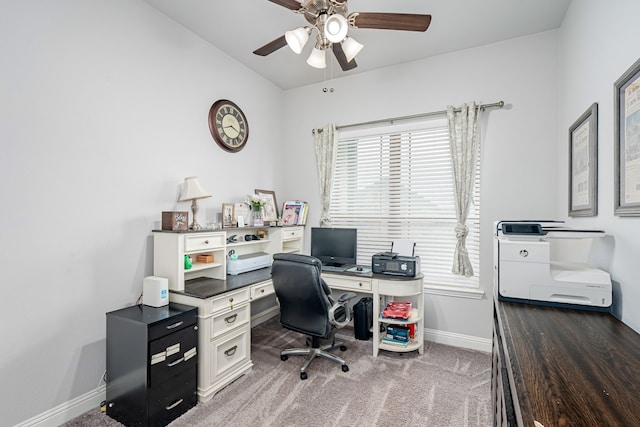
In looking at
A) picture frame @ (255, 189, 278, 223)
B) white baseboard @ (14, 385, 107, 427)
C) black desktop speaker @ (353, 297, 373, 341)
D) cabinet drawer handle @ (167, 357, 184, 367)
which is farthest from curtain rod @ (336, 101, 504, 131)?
white baseboard @ (14, 385, 107, 427)

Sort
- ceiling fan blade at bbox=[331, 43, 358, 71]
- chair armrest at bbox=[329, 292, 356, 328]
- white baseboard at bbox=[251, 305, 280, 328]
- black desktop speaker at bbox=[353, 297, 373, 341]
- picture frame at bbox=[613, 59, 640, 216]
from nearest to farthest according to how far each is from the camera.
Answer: picture frame at bbox=[613, 59, 640, 216] → ceiling fan blade at bbox=[331, 43, 358, 71] → chair armrest at bbox=[329, 292, 356, 328] → black desktop speaker at bbox=[353, 297, 373, 341] → white baseboard at bbox=[251, 305, 280, 328]

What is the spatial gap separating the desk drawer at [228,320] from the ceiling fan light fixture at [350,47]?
2.14 meters

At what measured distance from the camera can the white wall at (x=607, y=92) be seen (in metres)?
1.35

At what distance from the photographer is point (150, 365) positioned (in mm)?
1768

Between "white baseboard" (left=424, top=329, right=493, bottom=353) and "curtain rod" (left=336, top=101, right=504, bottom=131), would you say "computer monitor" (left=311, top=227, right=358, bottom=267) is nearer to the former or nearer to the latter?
"white baseboard" (left=424, top=329, right=493, bottom=353)

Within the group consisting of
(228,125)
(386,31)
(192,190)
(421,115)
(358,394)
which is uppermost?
(386,31)

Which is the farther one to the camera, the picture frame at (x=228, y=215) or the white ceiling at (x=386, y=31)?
the picture frame at (x=228, y=215)

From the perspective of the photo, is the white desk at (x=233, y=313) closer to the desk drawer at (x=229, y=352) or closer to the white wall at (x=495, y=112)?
the desk drawer at (x=229, y=352)

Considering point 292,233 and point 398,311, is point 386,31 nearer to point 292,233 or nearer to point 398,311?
point 292,233

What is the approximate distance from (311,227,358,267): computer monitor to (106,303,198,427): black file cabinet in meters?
1.59

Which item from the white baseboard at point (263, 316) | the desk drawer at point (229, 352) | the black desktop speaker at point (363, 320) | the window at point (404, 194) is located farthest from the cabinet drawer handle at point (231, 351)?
the window at point (404, 194)

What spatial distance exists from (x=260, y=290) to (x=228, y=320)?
1.39ft

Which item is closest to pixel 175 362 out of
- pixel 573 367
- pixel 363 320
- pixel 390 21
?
pixel 363 320

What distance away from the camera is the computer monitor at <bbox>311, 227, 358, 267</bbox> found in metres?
3.19
